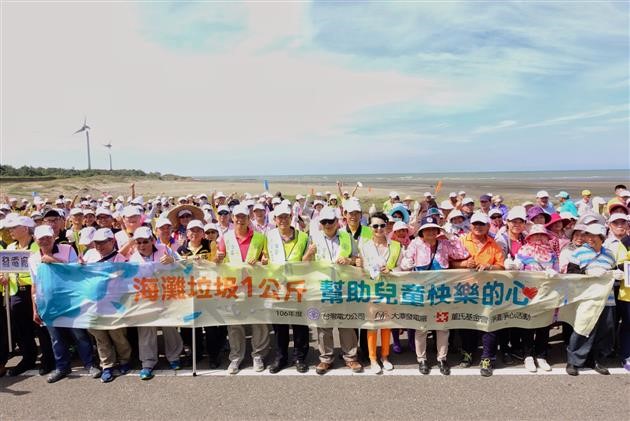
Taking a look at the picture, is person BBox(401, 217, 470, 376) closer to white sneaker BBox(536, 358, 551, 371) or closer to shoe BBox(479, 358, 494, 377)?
shoe BBox(479, 358, 494, 377)

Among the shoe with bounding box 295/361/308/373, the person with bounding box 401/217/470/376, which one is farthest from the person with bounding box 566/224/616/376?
the shoe with bounding box 295/361/308/373

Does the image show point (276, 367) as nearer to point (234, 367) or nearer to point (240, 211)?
point (234, 367)

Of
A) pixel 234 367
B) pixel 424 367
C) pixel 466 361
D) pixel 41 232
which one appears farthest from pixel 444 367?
pixel 41 232

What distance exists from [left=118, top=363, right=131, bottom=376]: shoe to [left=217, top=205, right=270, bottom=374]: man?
1.28 meters

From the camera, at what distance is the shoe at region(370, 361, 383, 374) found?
5.02m

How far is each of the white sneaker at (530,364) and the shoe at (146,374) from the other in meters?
4.57

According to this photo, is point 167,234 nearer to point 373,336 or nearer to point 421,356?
point 373,336

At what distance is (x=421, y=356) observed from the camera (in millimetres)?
5164

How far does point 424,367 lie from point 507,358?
1.23 metres

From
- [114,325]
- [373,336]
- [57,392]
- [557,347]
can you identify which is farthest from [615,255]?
[57,392]

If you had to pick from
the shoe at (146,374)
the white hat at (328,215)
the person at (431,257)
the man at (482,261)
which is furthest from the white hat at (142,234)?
the man at (482,261)

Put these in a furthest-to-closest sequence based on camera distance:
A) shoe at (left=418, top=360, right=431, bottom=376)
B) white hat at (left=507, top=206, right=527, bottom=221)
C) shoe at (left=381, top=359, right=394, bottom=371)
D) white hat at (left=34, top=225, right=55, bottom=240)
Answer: white hat at (left=507, top=206, right=527, bottom=221)
shoe at (left=381, top=359, right=394, bottom=371)
shoe at (left=418, top=360, right=431, bottom=376)
white hat at (left=34, top=225, right=55, bottom=240)

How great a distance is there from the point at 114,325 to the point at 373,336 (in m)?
3.23

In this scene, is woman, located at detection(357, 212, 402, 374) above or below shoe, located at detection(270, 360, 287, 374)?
above
